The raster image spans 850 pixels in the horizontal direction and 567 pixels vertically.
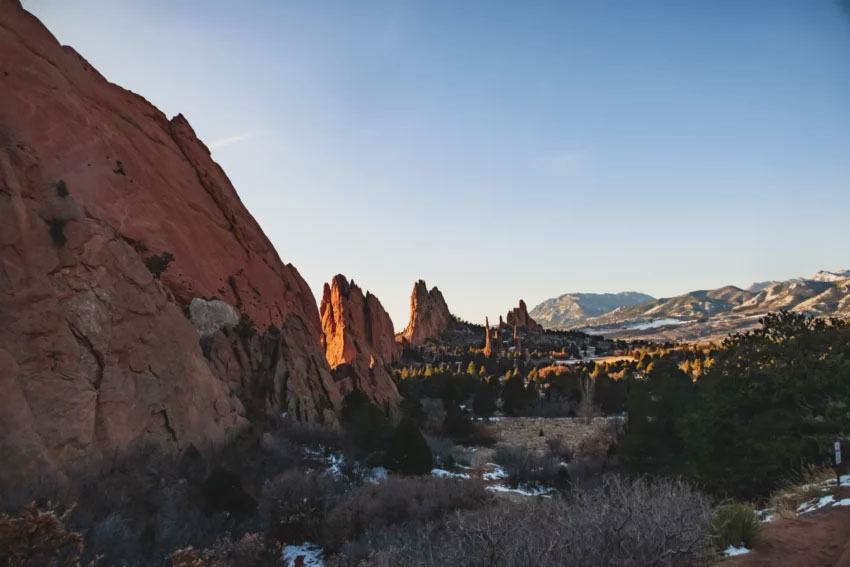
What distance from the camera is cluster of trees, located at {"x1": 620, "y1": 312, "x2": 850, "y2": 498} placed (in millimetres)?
12961

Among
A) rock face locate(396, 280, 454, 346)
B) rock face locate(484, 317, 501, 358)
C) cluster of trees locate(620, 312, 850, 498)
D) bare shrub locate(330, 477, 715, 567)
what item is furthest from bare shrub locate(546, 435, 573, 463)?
rock face locate(396, 280, 454, 346)

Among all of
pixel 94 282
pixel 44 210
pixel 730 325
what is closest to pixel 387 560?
pixel 94 282

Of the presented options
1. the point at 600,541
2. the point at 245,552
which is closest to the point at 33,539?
the point at 245,552

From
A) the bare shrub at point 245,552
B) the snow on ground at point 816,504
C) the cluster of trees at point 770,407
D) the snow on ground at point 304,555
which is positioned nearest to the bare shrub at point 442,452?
the cluster of trees at point 770,407

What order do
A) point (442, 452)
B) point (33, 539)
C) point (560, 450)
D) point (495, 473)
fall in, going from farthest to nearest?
point (560, 450) → point (442, 452) → point (495, 473) → point (33, 539)

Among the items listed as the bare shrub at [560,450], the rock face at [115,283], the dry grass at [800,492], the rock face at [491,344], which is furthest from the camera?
the rock face at [491,344]

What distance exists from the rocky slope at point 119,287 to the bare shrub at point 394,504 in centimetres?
534

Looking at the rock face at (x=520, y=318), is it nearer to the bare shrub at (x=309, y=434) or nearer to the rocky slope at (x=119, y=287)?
the rocky slope at (x=119, y=287)

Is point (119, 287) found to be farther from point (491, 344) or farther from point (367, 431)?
point (491, 344)

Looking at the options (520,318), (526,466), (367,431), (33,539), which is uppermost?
(520,318)

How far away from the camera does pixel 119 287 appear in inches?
585

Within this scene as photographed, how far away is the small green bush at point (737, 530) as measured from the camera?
7668 millimetres

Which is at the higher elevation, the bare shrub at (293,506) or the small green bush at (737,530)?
the small green bush at (737,530)

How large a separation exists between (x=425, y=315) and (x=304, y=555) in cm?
11341
